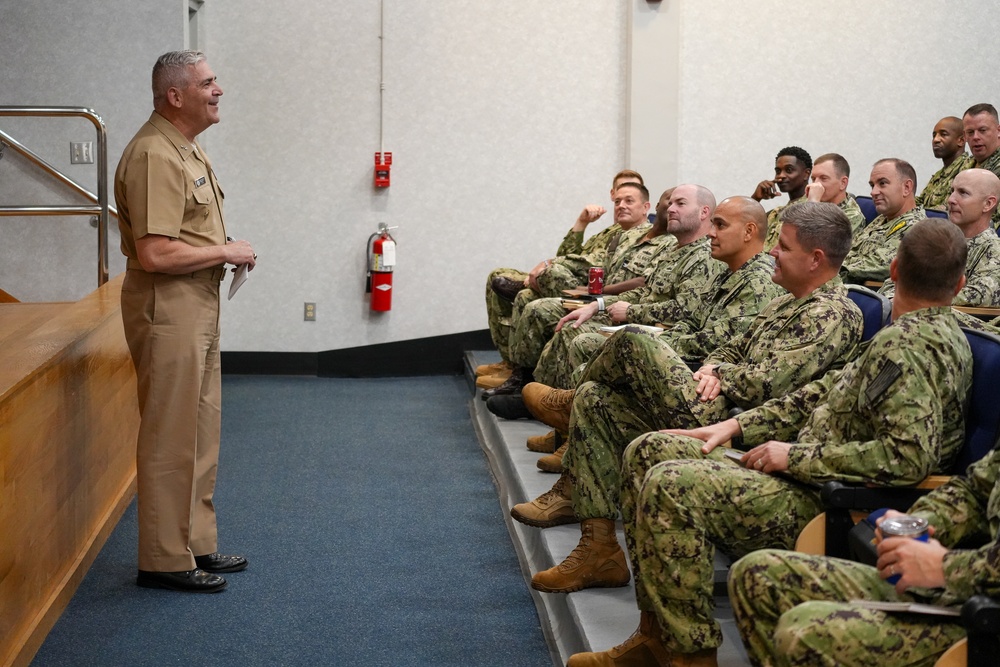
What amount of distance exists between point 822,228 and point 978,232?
6.70 ft

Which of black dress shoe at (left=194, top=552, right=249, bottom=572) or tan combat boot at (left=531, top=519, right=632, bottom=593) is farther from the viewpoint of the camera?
black dress shoe at (left=194, top=552, right=249, bottom=572)

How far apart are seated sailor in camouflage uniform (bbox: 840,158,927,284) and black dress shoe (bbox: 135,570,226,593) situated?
325 centimetres

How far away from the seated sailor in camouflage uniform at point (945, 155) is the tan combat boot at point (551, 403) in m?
3.49

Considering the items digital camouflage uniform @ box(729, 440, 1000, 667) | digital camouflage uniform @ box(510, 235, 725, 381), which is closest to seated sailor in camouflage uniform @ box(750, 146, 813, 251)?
digital camouflage uniform @ box(510, 235, 725, 381)

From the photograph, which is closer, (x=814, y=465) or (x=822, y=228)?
(x=814, y=465)

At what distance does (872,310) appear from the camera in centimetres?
289

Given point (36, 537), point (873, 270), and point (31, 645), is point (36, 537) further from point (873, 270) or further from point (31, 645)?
point (873, 270)

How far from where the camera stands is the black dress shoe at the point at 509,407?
5148 mm

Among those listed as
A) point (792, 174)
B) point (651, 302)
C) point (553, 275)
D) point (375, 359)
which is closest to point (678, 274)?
point (651, 302)

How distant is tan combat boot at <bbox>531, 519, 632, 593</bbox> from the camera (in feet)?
9.73

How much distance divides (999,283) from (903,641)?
9.79ft

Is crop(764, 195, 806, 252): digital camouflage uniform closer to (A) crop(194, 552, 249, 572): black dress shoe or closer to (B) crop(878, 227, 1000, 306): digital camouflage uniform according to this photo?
(B) crop(878, 227, 1000, 306): digital camouflage uniform

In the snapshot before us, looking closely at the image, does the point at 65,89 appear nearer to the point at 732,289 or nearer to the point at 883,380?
the point at 732,289

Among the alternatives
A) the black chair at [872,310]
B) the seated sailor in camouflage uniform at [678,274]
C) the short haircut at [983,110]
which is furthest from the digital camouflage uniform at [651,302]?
the short haircut at [983,110]
